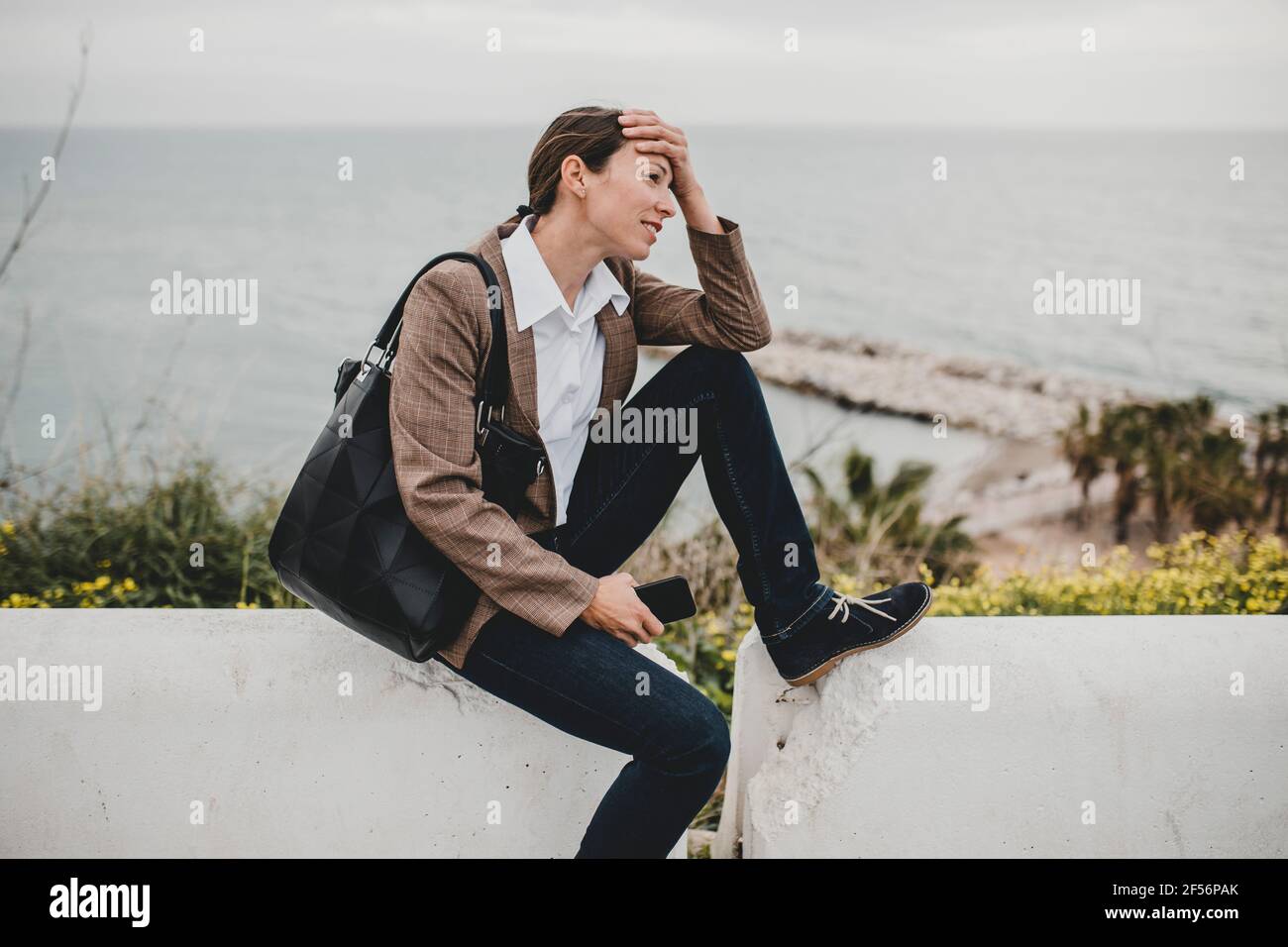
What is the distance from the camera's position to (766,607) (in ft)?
6.98

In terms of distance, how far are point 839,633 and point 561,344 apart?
807 millimetres

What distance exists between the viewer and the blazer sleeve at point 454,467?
1808 mm

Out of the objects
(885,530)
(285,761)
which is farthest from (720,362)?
(885,530)

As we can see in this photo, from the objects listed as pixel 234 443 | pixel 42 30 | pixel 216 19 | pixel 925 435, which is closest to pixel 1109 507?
pixel 925 435

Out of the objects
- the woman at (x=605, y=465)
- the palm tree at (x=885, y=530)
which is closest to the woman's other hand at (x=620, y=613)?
the woman at (x=605, y=465)

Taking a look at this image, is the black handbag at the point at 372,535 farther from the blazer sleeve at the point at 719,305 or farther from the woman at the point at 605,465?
the blazer sleeve at the point at 719,305

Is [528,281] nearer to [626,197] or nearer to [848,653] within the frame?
[626,197]

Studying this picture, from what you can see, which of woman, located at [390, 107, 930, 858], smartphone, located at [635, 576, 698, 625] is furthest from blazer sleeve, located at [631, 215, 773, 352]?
smartphone, located at [635, 576, 698, 625]

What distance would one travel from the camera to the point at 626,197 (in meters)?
2.00

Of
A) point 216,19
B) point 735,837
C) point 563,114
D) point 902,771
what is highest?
point 216,19

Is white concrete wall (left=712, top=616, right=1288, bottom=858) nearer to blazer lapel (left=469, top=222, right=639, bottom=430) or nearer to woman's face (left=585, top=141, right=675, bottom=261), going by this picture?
blazer lapel (left=469, top=222, right=639, bottom=430)

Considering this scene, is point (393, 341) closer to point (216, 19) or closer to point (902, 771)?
point (902, 771)

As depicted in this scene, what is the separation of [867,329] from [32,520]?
44.8 ft

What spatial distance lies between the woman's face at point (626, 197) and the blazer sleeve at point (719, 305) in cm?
18
